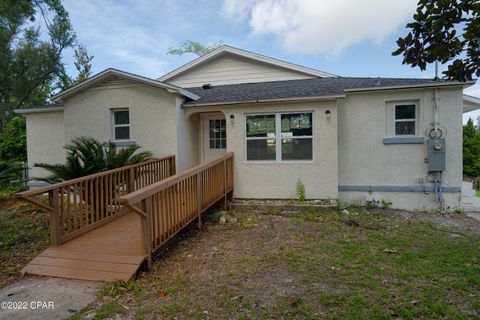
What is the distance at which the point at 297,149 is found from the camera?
772cm

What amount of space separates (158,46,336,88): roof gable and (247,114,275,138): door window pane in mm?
3761

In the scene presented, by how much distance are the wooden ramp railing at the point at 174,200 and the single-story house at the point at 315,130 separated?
1616 millimetres

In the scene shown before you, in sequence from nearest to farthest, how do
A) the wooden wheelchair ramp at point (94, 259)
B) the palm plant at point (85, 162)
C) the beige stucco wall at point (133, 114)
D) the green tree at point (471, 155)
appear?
the wooden wheelchair ramp at point (94, 259) → the palm plant at point (85, 162) → the beige stucco wall at point (133, 114) → the green tree at point (471, 155)

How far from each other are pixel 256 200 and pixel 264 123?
2.16 meters

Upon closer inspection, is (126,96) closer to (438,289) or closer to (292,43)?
(438,289)

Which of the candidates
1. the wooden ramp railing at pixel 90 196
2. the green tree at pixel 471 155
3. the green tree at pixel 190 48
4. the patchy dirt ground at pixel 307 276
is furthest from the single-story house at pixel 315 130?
the green tree at pixel 190 48

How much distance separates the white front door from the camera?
9.45 metres

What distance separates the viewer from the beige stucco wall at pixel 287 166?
7.44m

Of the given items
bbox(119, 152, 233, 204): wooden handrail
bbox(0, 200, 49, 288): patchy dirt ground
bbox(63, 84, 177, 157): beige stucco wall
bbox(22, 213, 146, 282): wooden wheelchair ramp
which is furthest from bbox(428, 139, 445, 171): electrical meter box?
bbox(0, 200, 49, 288): patchy dirt ground

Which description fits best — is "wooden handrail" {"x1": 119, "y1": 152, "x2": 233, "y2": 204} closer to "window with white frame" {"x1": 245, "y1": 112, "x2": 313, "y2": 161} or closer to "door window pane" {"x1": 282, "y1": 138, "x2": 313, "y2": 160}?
"window with white frame" {"x1": 245, "y1": 112, "x2": 313, "y2": 161}

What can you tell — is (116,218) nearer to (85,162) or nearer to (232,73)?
(85,162)

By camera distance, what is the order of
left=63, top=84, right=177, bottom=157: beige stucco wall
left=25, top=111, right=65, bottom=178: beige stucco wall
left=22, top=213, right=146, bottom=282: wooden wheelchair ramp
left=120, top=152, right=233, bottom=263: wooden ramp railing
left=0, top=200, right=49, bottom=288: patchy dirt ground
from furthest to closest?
1. left=25, top=111, right=65, bottom=178: beige stucco wall
2. left=63, top=84, right=177, bottom=157: beige stucco wall
3. left=0, top=200, right=49, bottom=288: patchy dirt ground
4. left=120, top=152, right=233, bottom=263: wooden ramp railing
5. left=22, top=213, right=146, bottom=282: wooden wheelchair ramp

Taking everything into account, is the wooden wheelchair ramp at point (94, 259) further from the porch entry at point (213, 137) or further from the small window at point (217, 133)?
the small window at point (217, 133)

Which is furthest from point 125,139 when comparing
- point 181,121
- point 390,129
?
point 390,129
